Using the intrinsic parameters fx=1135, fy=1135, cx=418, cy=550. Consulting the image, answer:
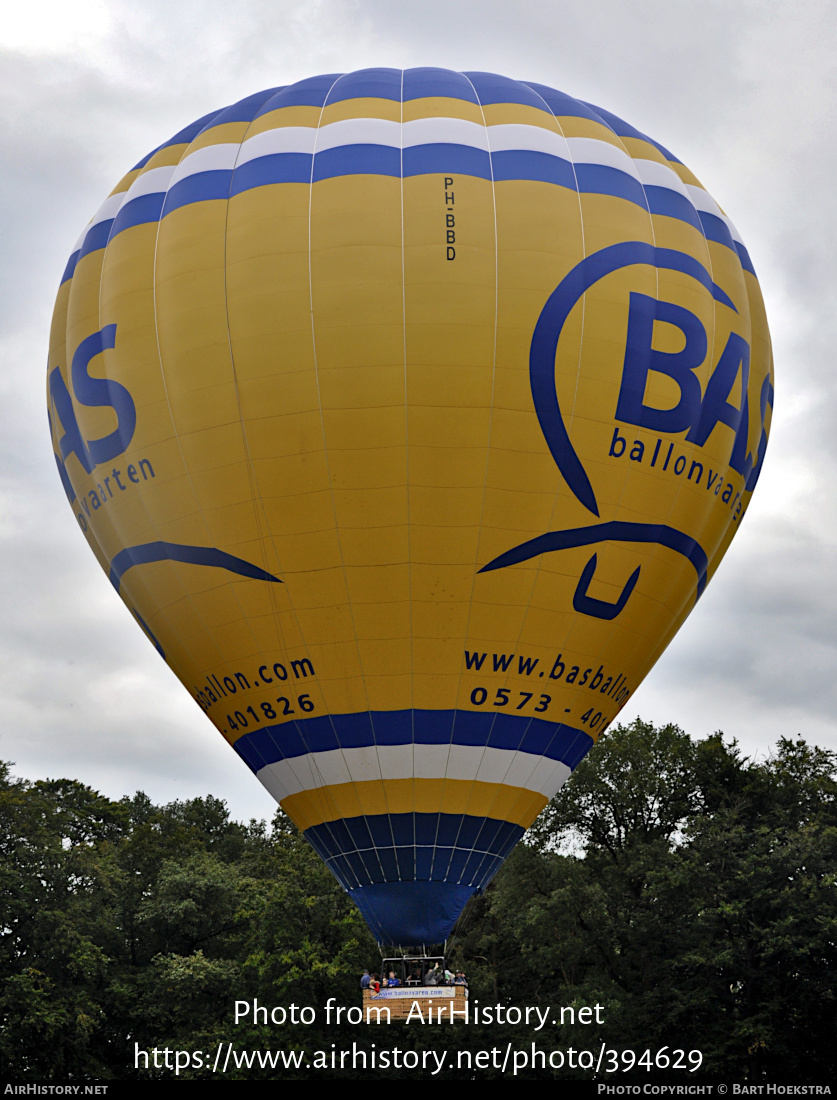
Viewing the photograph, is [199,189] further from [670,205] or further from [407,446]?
[670,205]

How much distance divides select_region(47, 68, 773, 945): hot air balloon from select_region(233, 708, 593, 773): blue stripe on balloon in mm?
34

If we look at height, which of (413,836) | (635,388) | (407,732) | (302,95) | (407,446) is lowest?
(413,836)

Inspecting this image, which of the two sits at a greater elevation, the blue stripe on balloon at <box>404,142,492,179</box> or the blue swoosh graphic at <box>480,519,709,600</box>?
the blue stripe on balloon at <box>404,142,492,179</box>

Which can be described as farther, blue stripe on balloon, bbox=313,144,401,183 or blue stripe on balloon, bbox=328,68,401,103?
blue stripe on balloon, bbox=328,68,401,103

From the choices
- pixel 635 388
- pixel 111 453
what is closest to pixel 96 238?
pixel 111 453

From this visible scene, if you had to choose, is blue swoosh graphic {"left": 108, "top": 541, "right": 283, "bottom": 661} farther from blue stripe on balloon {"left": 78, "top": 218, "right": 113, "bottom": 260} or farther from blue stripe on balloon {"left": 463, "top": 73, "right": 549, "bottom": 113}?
blue stripe on balloon {"left": 463, "top": 73, "right": 549, "bottom": 113}

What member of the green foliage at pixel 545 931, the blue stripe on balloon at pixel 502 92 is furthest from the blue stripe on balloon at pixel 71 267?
the green foliage at pixel 545 931

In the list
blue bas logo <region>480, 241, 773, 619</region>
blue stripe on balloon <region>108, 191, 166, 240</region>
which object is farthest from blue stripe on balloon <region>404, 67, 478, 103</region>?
blue stripe on balloon <region>108, 191, 166, 240</region>

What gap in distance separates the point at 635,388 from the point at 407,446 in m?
2.65

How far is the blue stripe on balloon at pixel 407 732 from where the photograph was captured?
12.1 meters

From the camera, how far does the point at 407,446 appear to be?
465 inches

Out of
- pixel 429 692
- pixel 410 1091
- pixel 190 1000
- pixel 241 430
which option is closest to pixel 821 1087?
pixel 410 1091

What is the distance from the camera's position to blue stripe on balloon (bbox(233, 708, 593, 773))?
12.1 meters

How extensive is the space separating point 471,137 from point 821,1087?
19065 mm
